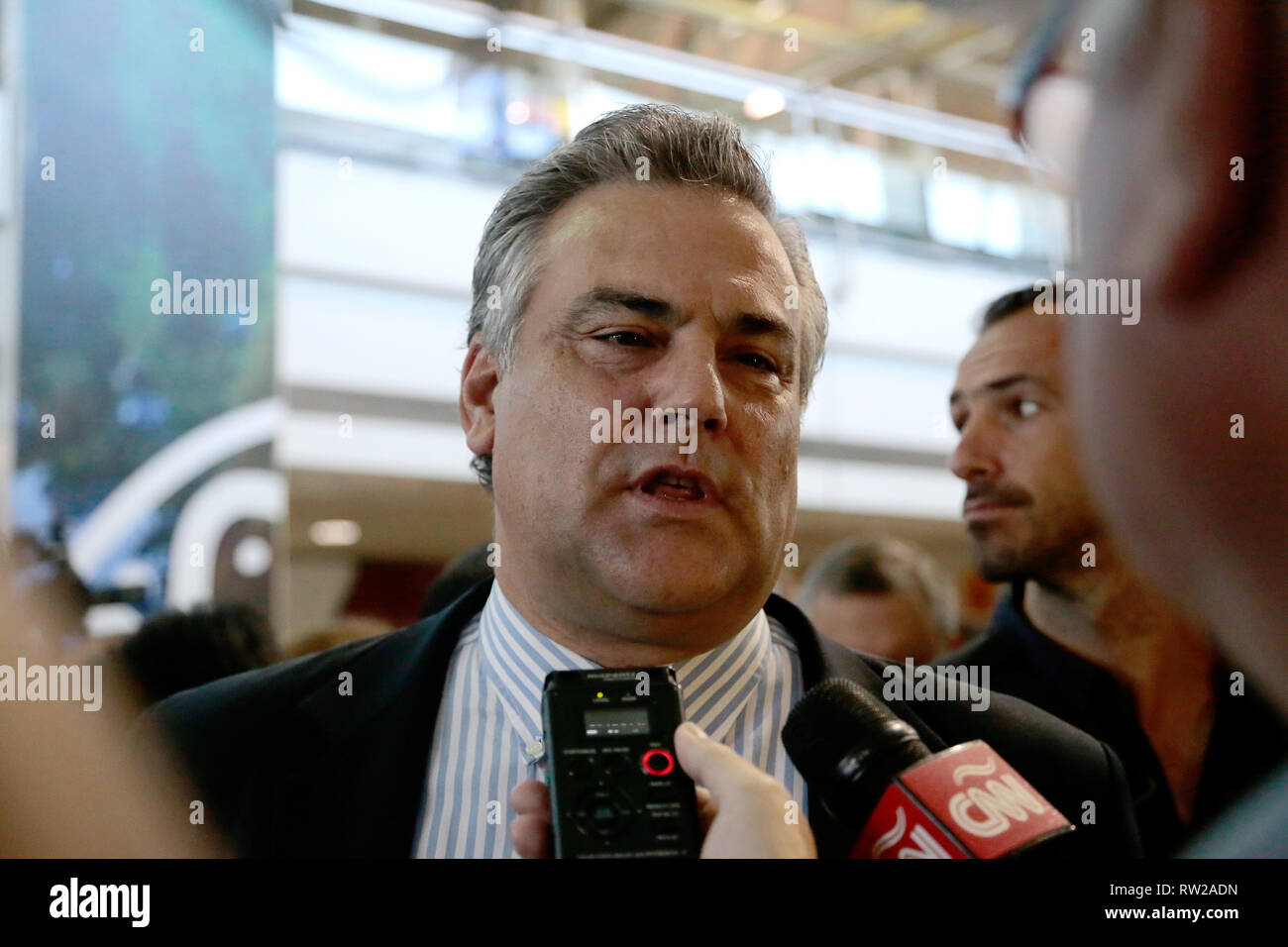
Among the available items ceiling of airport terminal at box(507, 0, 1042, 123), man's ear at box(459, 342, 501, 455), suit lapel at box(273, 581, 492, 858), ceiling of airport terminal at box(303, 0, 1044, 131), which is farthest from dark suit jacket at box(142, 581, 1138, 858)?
ceiling of airport terminal at box(507, 0, 1042, 123)

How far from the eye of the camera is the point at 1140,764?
4.24ft

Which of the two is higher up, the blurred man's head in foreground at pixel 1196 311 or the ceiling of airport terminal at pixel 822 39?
the ceiling of airport terminal at pixel 822 39

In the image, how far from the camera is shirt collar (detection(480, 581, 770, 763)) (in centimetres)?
119

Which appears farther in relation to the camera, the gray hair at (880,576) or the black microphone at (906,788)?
the gray hair at (880,576)

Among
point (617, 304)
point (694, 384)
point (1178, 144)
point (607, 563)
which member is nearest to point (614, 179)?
point (617, 304)

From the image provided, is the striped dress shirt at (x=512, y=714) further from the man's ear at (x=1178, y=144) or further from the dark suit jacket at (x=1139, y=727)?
the man's ear at (x=1178, y=144)

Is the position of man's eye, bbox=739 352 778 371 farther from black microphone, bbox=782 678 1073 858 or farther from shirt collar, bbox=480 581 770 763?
black microphone, bbox=782 678 1073 858

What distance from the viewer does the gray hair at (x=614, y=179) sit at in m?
1.24

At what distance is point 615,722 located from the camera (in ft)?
3.00

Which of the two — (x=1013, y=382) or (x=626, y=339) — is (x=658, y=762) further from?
(x=1013, y=382)

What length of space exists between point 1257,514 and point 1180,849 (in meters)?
1.10

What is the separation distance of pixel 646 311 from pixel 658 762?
1.51 feet

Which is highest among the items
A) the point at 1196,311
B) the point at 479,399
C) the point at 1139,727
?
the point at 479,399

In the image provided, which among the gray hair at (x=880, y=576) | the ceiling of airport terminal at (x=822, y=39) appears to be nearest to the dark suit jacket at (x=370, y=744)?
the gray hair at (x=880, y=576)
